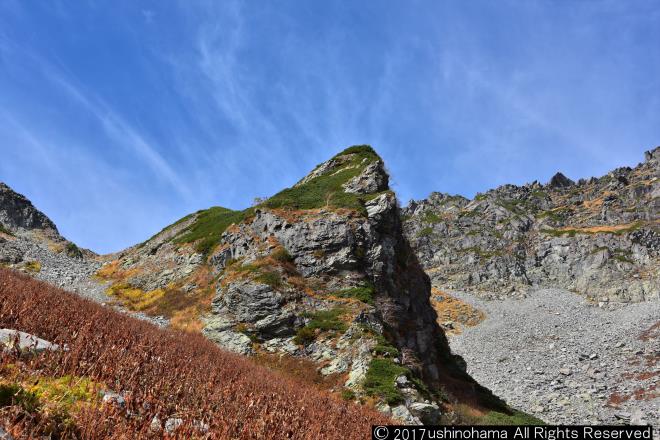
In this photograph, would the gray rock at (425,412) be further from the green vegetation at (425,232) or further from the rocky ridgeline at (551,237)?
the green vegetation at (425,232)

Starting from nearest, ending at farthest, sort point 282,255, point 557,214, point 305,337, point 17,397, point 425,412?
point 17,397
point 425,412
point 305,337
point 282,255
point 557,214

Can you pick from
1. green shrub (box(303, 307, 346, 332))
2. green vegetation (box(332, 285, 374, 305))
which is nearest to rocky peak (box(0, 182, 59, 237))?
green vegetation (box(332, 285, 374, 305))

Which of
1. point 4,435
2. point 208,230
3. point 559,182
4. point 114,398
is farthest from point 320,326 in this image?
point 559,182

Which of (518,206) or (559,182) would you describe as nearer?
(518,206)

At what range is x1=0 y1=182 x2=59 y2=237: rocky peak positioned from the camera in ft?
269

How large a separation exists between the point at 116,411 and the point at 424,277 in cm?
3601

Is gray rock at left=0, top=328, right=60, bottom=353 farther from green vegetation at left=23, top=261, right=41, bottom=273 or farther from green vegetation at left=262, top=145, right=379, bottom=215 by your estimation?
green vegetation at left=23, top=261, right=41, bottom=273

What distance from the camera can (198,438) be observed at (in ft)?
13.3

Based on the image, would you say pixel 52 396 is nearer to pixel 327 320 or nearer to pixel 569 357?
pixel 327 320

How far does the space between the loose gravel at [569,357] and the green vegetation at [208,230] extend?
115ft

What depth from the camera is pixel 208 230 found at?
156ft

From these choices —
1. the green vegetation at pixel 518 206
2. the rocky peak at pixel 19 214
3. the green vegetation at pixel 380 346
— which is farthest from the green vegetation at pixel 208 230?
the green vegetation at pixel 518 206

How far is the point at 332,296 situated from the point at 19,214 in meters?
90.1

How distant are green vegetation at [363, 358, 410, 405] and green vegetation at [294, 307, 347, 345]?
3836 mm
